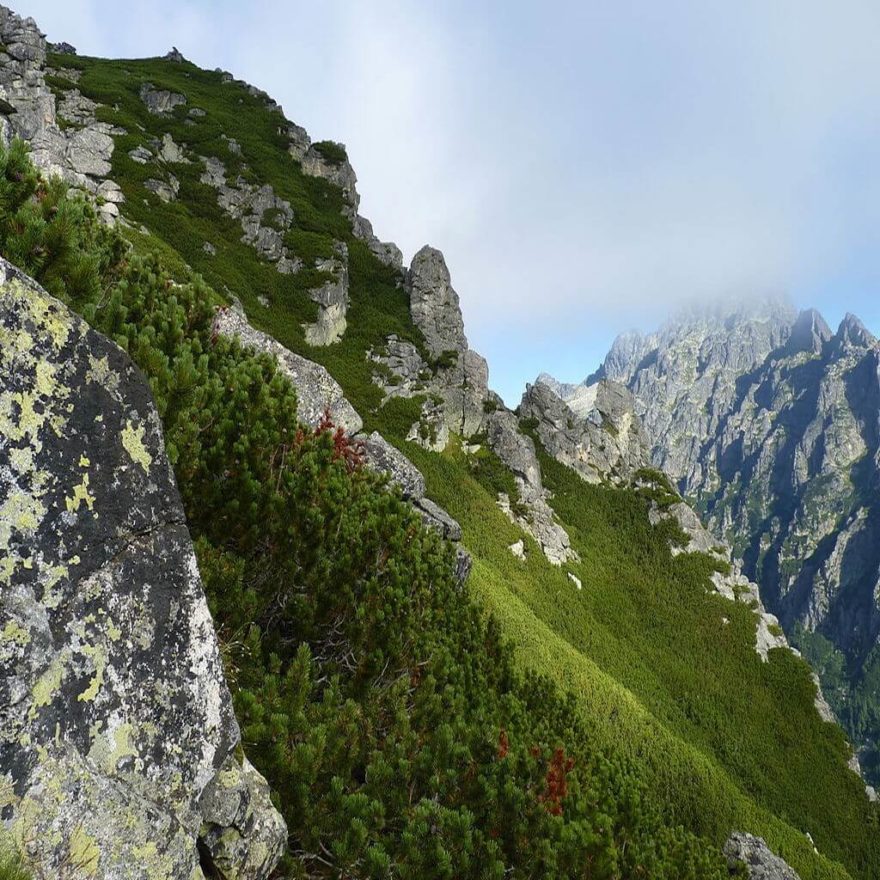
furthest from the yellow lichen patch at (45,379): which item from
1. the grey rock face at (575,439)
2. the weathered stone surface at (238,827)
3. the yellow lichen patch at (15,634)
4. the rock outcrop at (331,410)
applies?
the grey rock face at (575,439)

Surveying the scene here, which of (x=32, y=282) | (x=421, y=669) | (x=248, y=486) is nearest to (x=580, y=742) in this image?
(x=421, y=669)

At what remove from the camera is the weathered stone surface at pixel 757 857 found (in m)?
27.1

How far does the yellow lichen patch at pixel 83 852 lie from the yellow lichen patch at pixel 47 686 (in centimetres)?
68

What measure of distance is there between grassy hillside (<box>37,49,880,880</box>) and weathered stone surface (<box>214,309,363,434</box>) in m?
15.9

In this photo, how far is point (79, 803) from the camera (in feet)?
9.35

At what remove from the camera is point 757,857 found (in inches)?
1131

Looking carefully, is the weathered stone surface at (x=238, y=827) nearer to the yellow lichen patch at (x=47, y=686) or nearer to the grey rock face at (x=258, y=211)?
the yellow lichen patch at (x=47, y=686)

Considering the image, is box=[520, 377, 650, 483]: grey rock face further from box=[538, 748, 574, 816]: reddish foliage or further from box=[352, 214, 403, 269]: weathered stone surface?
box=[538, 748, 574, 816]: reddish foliage

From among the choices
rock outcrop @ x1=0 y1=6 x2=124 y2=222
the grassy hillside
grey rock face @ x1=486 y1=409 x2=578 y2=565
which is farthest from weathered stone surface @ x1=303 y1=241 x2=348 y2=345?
grey rock face @ x1=486 y1=409 x2=578 y2=565

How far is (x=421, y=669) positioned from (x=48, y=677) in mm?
5177

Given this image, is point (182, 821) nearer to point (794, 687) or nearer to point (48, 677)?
point (48, 677)

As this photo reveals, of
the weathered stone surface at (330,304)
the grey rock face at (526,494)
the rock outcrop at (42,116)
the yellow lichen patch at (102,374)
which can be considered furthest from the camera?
the weathered stone surface at (330,304)

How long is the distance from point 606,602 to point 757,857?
32.9 meters

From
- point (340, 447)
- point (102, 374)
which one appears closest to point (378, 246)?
point (340, 447)
